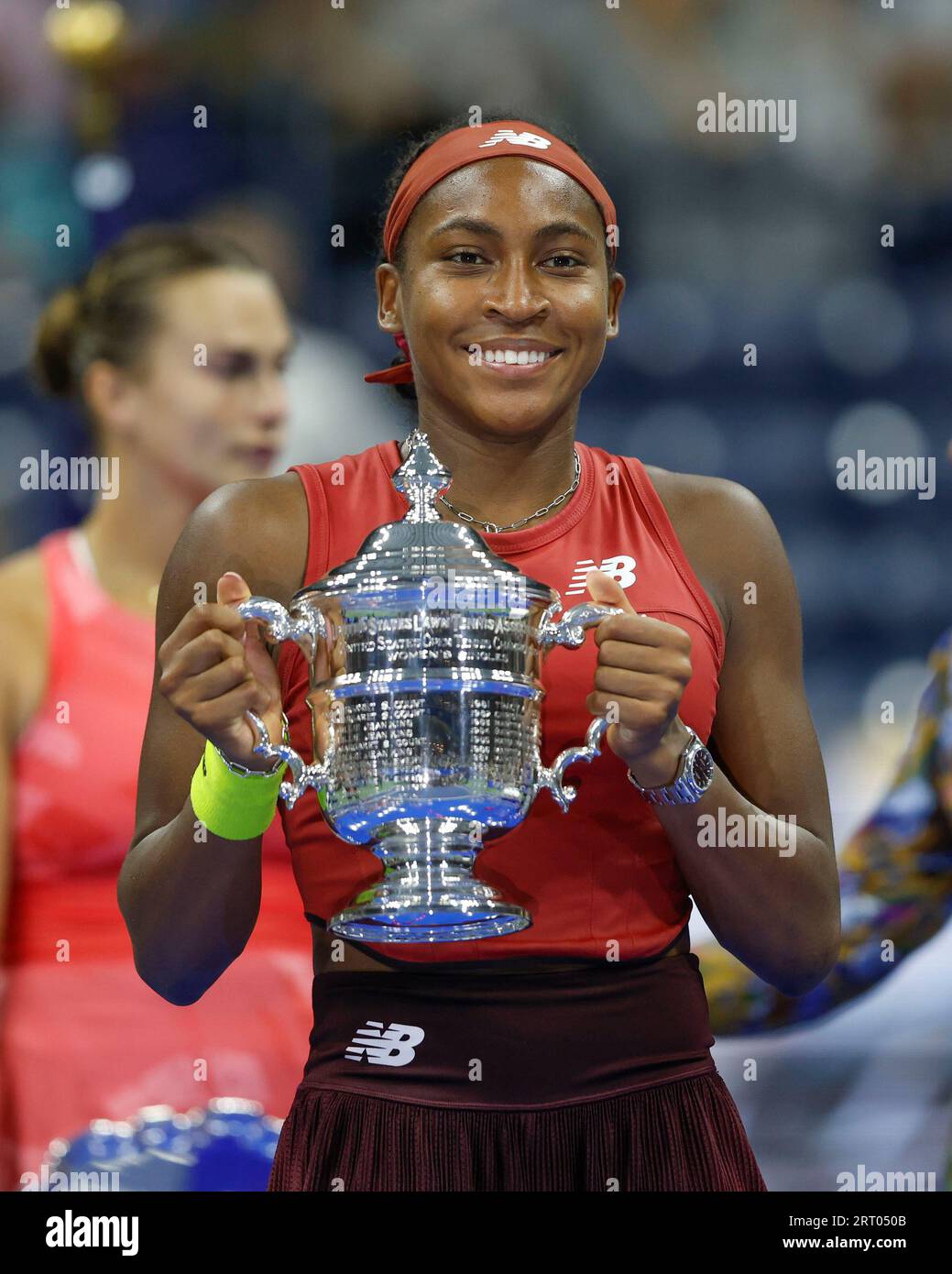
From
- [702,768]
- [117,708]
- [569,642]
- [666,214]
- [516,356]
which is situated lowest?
[702,768]

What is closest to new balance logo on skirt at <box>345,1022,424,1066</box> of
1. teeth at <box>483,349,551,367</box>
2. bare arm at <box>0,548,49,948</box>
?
teeth at <box>483,349,551,367</box>

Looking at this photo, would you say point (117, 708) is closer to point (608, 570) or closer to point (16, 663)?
point (16, 663)

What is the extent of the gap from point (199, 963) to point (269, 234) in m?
1.52

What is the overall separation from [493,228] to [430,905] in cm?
61

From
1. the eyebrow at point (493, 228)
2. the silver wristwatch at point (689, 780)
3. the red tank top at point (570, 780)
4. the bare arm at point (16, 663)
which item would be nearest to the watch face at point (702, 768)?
the silver wristwatch at point (689, 780)

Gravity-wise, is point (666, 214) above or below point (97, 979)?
above

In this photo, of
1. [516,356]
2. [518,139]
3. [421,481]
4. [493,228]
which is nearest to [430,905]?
[421,481]

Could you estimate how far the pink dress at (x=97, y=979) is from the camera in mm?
2598

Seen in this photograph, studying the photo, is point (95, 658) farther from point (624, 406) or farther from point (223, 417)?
point (624, 406)

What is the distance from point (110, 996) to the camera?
2.62 meters

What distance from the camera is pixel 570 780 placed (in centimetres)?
146

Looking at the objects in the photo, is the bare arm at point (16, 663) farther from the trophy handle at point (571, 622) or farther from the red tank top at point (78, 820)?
the trophy handle at point (571, 622)
